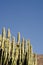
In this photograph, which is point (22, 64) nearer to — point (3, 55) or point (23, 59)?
point (23, 59)

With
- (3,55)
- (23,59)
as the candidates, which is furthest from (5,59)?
(23,59)

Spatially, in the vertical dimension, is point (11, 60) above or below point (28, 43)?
below

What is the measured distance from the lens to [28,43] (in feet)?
56.4

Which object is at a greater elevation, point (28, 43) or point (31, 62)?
point (28, 43)

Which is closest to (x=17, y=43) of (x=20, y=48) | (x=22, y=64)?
(x=20, y=48)

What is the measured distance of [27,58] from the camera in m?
16.7

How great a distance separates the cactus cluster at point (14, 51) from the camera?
53.0 ft

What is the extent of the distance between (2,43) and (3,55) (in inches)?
32.1

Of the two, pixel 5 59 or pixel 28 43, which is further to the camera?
pixel 28 43

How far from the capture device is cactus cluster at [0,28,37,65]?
16.2 meters

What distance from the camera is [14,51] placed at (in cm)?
1659

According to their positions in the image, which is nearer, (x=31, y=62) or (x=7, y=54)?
(x=7, y=54)

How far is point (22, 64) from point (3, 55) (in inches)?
60.0

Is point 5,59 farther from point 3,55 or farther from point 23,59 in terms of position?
point 23,59
